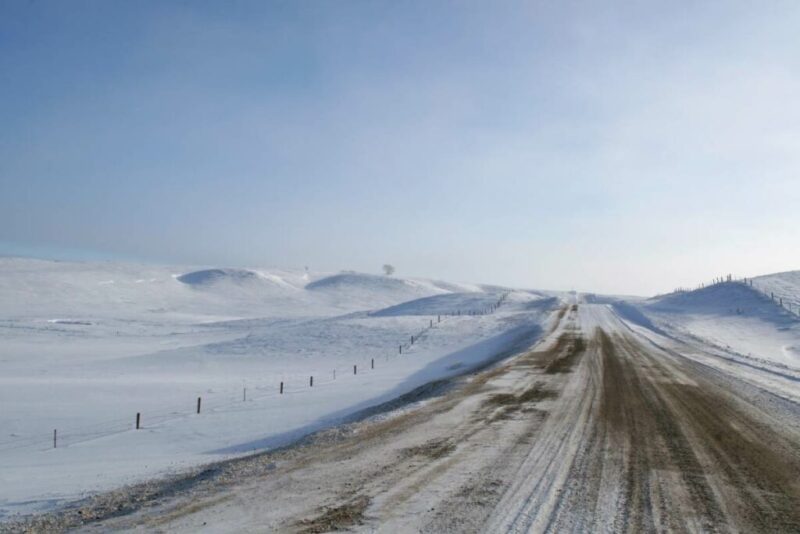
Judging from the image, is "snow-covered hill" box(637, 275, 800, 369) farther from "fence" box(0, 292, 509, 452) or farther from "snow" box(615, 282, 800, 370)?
"fence" box(0, 292, 509, 452)

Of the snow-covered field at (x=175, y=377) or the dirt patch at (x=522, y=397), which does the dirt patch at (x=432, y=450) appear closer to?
the dirt patch at (x=522, y=397)

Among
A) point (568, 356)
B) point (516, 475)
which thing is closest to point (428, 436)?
point (516, 475)

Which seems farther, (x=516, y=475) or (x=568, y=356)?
(x=568, y=356)

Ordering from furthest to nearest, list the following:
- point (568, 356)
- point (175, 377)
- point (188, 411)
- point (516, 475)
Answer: point (175, 377), point (568, 356), point (188, 411), point (516, 475)

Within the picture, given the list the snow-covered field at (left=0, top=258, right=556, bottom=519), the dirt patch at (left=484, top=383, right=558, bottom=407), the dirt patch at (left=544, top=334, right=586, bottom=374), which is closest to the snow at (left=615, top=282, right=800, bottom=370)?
the dirt patch at (left=544, top=334, right=586, bottom=374)

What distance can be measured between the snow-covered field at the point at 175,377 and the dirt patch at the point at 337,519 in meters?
5.60

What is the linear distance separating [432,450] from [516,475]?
216 cm

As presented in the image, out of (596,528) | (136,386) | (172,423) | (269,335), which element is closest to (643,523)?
(596,528)

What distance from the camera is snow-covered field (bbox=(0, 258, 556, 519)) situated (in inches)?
594

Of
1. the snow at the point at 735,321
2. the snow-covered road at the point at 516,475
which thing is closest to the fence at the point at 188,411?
the snow-covered road at the point at 516,475

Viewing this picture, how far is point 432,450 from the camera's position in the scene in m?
10.7

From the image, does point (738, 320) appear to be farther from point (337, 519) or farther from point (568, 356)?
point (337, 519)

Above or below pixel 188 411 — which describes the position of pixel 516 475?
above

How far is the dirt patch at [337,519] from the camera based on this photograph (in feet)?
22.4
